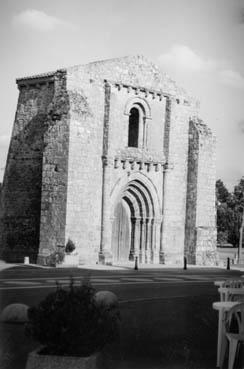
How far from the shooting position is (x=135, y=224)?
31688mm

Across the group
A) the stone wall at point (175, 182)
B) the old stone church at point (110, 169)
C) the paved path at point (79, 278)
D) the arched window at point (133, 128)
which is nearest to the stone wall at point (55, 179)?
the old stone church at point (110, 169)

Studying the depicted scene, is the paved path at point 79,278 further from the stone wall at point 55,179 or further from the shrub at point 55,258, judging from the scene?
the stone wall at point 55,179

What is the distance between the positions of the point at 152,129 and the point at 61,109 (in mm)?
5370

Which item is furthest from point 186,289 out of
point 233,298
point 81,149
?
point 81,149

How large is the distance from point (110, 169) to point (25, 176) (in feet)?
14.9

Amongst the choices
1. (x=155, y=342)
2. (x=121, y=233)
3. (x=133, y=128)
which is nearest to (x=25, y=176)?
(x=121, y=233)

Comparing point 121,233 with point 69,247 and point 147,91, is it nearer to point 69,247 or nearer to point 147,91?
point 69,247

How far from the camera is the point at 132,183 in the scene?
30938 mm

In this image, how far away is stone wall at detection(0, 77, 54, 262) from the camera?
3122 centimetres

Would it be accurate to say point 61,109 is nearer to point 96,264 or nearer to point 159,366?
point 96,264

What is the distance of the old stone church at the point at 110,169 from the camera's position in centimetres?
2791

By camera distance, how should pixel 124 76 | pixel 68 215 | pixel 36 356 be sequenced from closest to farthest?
pixel 36 356 < pixel 68 215 < pixel 124 76

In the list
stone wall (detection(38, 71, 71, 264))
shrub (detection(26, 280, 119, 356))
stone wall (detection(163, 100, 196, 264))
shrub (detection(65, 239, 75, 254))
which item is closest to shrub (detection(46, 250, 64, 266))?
stone wall (detection(38, 71, 71, 264))

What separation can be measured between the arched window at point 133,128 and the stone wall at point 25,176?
12.6ft
